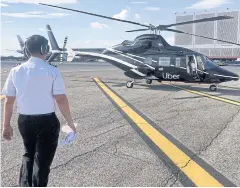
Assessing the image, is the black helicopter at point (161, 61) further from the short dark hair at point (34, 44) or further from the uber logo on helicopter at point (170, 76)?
the short dark hair at point (34, 44)

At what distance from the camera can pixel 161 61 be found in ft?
48.5

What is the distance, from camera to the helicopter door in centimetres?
1395

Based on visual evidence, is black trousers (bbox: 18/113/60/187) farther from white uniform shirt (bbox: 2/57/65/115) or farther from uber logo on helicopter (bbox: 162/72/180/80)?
uber logo on helicopter (bbox: 162/72/180/80)

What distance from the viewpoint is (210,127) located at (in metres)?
6.85

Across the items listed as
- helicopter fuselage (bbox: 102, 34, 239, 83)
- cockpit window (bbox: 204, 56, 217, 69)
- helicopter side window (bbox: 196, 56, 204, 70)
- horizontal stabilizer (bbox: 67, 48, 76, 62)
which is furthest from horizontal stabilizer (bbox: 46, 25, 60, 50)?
cockpit window (bbox: 204, 56, 217, 69)

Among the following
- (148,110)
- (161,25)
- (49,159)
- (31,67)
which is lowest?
(148,110)

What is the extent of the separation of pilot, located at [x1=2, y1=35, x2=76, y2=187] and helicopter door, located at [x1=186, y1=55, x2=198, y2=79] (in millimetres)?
11750

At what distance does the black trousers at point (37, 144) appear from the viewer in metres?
3.09

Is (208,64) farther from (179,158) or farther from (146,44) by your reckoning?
(179,158)

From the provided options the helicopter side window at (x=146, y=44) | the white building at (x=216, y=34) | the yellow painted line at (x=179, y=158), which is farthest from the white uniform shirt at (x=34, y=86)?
the white building at (x=216, y=34)

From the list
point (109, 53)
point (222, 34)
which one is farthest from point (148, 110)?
point (222, 34)

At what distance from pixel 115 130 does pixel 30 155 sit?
3371 mm

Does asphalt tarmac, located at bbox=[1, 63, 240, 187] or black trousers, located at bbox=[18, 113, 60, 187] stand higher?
black trousers, located at bbox=[18, 113, 60, 187]

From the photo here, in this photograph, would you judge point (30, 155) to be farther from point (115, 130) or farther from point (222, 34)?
point (222, 34)
